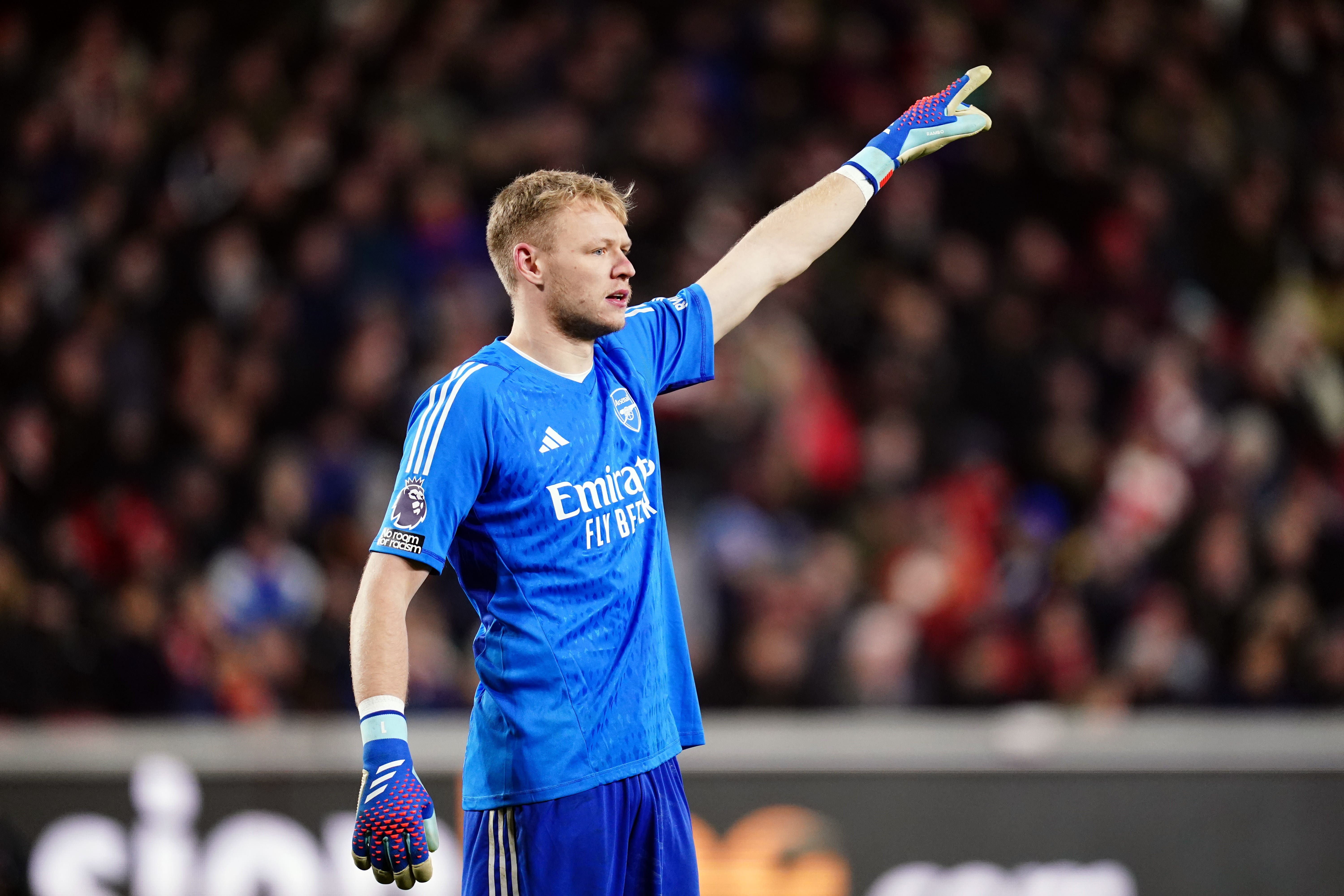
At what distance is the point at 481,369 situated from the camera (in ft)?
12.1

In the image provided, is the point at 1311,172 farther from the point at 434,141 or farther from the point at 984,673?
the point at 434,141

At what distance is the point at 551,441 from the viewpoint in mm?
3707

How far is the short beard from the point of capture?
3.77 m

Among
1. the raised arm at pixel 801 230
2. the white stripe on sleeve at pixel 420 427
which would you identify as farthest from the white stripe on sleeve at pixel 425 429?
the raised arm at pixel 801 230

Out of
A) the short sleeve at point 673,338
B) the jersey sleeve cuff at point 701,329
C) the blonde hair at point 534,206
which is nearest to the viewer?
the blonde hair at point 534,206

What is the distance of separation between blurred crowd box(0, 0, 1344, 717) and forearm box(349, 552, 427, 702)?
15.1 feet

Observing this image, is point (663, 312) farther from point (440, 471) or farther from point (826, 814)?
point (826, 814)

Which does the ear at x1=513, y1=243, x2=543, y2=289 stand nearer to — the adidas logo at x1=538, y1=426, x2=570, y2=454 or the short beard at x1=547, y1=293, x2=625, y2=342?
the short beard at x1=547, y1=293, x2=625, y2=342

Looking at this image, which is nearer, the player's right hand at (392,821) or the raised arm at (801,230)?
the player's right hand at (392,821)

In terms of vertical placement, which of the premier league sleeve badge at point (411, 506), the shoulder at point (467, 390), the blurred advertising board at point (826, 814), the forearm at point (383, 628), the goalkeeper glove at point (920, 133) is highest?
the goalkeeper glove at point (920, 133)

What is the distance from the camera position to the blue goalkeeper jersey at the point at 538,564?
3578 millimetres

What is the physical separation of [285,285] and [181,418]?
1.20 metres

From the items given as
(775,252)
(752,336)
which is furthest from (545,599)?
(752,336)

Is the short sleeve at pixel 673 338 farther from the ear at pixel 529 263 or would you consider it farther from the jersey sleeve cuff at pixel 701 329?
the ear at pixel 529 263
